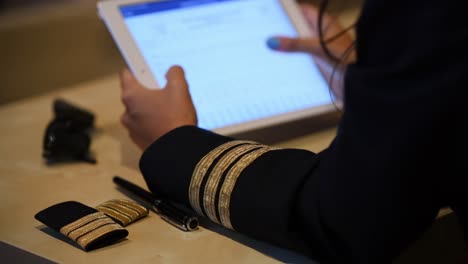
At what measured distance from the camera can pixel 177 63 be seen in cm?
104

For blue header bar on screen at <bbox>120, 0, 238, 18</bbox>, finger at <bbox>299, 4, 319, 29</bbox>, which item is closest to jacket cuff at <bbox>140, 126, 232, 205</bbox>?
blue header bar on screen at <bbox>120, 0, 238, 18</bbox>

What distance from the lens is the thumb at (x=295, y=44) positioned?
3.59 ft

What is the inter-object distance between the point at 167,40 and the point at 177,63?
36mm

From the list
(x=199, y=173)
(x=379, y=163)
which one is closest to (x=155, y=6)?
(x=199, y=173)

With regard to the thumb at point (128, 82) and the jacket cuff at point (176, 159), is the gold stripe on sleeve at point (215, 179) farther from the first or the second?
the thumb at point (128, 82)

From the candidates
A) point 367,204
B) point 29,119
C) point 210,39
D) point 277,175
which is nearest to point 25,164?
point 29,119

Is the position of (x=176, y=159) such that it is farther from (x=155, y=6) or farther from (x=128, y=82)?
(x=155, y=6)

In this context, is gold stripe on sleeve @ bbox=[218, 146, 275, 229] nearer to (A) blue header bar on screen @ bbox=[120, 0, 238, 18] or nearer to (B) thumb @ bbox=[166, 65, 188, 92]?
(B) thumb @ bbox=[166, 65, 188, 92]

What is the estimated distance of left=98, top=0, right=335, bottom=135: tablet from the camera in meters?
A: 1.02

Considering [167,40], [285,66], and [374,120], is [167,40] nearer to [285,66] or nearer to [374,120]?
[285,66]

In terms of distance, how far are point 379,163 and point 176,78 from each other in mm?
369

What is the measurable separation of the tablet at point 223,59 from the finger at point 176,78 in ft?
0.16

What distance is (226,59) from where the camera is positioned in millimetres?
1066

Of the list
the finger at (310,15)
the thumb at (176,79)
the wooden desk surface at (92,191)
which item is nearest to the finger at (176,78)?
the thumb at (176,79)
